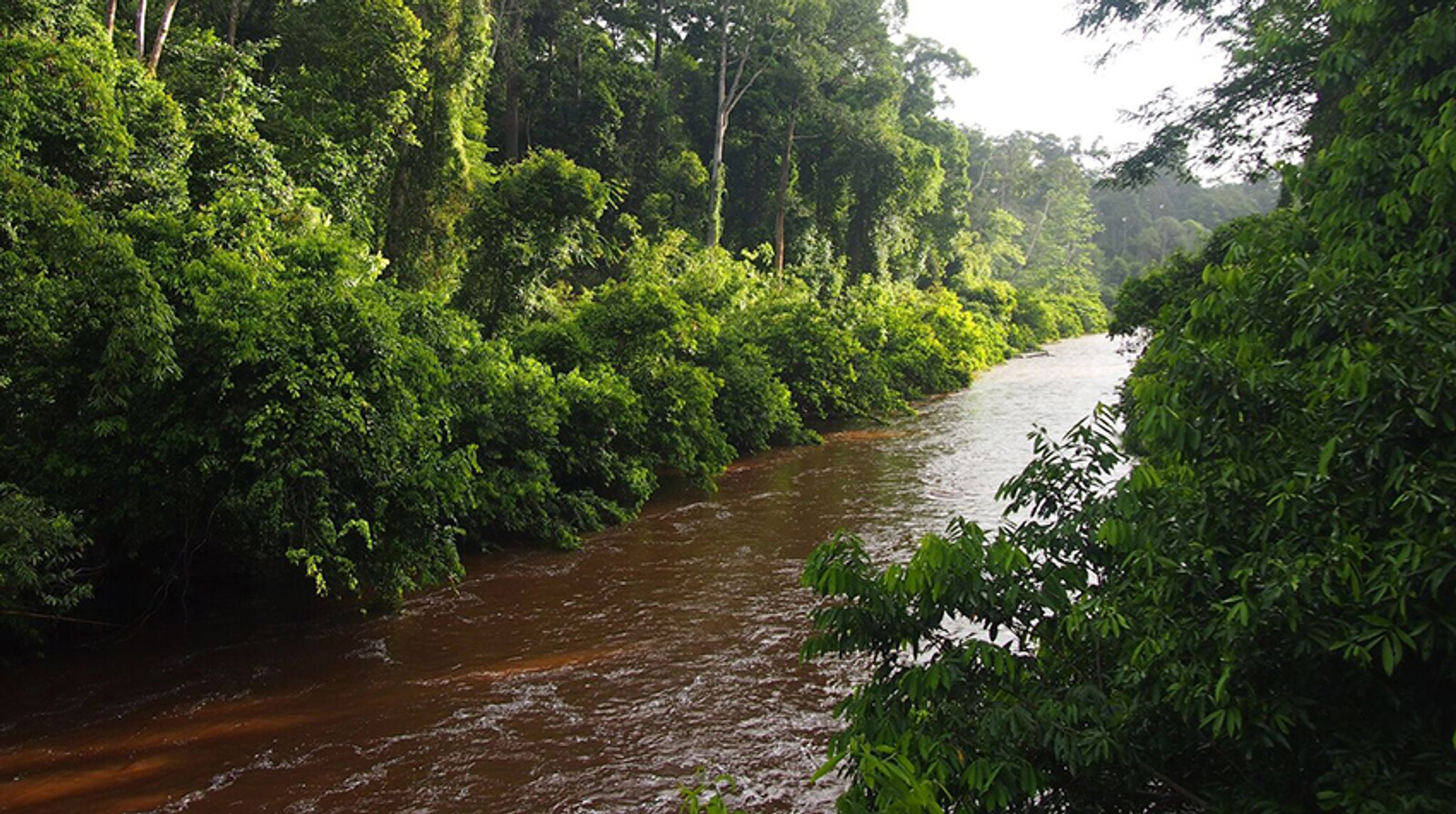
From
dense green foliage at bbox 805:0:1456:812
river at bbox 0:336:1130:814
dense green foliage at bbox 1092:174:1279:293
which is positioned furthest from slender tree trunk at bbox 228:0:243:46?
dense green foliage at bbox 1092:174:1279:293

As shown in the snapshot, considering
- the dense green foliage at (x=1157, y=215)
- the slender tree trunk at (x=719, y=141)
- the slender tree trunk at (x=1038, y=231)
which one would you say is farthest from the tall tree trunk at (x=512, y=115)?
the dense green foliage at (x=1157, y=215)

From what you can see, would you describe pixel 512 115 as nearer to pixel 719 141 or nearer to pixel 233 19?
pixel 719 141

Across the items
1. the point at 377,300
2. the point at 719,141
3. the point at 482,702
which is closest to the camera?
the point at 482,702

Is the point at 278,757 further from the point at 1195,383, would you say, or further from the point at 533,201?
the point at 533,201

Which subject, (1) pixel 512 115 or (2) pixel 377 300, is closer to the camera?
(2) pixel 377 300

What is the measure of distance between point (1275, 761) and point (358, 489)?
22.2 feet

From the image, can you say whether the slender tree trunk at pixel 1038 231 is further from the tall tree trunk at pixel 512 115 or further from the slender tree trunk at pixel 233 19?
the slender tree trunk at pixel 233 19

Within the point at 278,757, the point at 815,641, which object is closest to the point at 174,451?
the point at 278,757

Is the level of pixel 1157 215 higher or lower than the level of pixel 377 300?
higher

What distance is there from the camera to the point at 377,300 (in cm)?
810

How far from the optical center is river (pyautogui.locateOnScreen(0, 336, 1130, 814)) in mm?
5344

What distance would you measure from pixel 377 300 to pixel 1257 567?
7.40 m

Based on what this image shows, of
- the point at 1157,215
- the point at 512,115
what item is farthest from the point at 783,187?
the point at 1157,215

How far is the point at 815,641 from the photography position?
3643 mm
